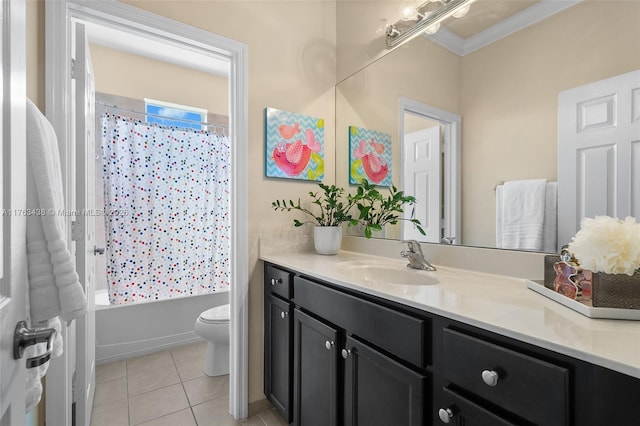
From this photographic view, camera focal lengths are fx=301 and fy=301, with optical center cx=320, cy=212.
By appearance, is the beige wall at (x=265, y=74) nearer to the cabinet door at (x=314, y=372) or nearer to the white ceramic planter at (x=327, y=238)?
the white ceramic planter at (x=327, y=238)

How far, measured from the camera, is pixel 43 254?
77 centimetres

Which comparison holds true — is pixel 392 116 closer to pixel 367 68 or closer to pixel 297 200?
pixel 367 68

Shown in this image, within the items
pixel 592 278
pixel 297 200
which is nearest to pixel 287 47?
pixel 297 200

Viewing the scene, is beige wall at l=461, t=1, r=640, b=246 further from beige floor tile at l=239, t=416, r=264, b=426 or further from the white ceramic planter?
beige floor tile at l=239, t=416, r=264, b=426

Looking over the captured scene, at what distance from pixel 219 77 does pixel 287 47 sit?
1.58m

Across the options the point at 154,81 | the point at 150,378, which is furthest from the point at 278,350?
the point at 154,81

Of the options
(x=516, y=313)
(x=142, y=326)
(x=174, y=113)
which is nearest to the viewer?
(x=516, y=313)

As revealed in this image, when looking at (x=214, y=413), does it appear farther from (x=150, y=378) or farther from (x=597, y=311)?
(x=597, y=311)

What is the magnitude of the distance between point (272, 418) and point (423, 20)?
2.30 metres

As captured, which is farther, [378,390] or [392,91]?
[392,91]

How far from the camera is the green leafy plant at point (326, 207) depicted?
1856 millimetres

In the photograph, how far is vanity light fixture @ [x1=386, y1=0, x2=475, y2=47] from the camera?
1407mm

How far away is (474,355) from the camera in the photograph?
727mm

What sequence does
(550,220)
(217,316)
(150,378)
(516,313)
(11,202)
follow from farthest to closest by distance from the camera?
(217,316)
(150,378)
(550,220)
(516,313)
(11,202)
